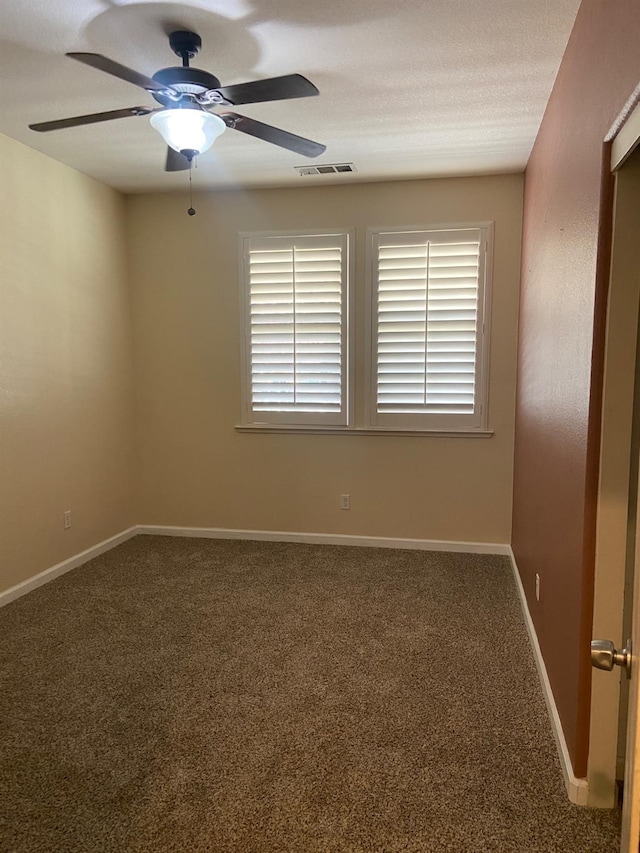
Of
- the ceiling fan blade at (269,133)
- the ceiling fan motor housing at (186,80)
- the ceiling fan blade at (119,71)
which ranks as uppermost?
the ceiling fan motor housing at (186,80)

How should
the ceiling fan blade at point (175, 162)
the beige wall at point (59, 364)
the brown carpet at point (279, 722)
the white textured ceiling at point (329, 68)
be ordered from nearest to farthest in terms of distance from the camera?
the brown carpet at point (279, 722)
the white textured ceiling at point (329, 68)
the ceiling fan blade at point (175, 162)
the beige wall at point (59, 364)

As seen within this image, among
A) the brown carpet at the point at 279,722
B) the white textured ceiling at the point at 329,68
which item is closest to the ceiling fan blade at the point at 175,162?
the white textured ceiling at the point at 329,68

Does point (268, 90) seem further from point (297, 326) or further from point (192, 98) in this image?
point (297, 326)

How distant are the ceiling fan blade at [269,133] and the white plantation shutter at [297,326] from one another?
1.68m

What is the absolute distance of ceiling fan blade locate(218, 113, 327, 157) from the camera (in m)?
2.16

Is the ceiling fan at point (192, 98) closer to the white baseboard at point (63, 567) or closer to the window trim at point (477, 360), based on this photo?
the window trim at point (477, 360)

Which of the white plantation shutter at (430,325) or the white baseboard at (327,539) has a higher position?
the white plantation shutter at (430,325)

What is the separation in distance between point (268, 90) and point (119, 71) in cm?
50

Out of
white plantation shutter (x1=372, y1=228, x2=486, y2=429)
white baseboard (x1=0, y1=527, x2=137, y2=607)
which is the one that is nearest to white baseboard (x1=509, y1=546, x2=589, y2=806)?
white plantation shutter (x1=372, y1=228, x2=486, y2=429)

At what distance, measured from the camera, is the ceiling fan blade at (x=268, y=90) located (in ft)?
6.15

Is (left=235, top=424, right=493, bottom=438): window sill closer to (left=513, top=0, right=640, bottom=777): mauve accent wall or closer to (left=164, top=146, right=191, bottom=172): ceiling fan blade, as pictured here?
(left=513, top=0, right=640, bottom=777): mauve accent wall

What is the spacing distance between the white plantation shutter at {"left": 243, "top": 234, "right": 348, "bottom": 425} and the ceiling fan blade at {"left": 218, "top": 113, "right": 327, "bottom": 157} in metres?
1.68

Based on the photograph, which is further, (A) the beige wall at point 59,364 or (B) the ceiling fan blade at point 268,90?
(A) the beige wall at point 59,364

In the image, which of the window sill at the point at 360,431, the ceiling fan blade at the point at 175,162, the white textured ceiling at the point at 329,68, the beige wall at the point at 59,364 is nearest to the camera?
the white textured ceiling at the point at 329,68
